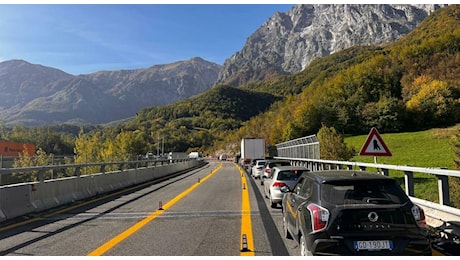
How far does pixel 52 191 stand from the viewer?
1289cm

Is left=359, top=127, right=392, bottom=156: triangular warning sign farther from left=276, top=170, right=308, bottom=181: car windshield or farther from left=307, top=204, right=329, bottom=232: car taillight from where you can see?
left=307, top=204, right=329, bottom=232: car taillight

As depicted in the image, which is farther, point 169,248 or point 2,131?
point 2,131

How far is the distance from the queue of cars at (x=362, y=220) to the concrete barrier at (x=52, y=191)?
28.3 feet

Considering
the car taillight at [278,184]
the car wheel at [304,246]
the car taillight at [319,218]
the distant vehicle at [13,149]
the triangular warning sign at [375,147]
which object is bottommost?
the car wheel at [304,246]

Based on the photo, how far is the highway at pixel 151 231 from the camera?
6727mm

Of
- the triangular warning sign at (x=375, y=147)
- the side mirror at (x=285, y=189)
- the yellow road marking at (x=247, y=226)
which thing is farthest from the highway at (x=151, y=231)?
the triangular warning sign at (x=375, y=147)

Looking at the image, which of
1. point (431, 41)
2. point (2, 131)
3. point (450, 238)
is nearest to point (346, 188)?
point (450, 238)

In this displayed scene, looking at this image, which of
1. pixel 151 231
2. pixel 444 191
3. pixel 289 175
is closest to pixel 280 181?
pixel 289 175

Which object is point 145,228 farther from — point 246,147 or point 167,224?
point 246,147

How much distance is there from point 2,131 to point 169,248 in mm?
151569

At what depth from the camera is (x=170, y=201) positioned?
46.4 ft

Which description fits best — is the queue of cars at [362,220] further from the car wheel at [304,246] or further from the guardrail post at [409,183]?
the guardrail post at [409,183]

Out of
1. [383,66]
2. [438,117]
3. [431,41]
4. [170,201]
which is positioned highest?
[431,41]
